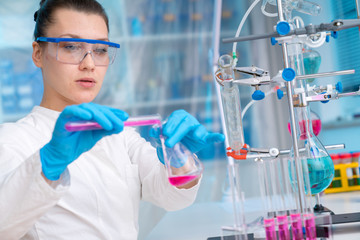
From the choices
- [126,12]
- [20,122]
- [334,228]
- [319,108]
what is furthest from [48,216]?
[126,12]

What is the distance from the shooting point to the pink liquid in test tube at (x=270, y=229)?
894 mm

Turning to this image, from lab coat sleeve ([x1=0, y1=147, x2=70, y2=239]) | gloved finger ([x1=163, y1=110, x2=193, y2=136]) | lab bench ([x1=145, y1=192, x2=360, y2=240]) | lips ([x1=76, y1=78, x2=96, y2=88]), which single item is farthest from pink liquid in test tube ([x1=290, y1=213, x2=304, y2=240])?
lips ([x1=76, y1=78, x2=96, y2=88])

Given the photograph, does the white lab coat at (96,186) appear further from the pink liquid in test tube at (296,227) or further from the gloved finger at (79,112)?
the pink liquid in test tube at (296,227)

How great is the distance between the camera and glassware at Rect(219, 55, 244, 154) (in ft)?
3.42

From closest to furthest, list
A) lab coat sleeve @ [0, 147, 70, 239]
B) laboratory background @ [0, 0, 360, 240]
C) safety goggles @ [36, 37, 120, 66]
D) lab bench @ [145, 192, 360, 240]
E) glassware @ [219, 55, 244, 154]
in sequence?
lab coat sleeve @ [0, 147, 70, 239] < glassware @ [219, 55, 244, 154] < lab bench @ [145, 192, 360, 240] < safety goggles @ [36, 37, 120, 66] < laboratory background @ [0, 0, 360, 240]

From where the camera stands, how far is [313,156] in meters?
1.13

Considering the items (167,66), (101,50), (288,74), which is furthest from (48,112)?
(167,66)

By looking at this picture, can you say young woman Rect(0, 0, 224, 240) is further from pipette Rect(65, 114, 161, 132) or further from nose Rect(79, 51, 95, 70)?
pipette Rect(65, 114, 161, 132)

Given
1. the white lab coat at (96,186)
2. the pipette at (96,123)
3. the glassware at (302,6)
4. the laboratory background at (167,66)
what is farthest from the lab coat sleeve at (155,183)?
the laboratory background at (167,66)

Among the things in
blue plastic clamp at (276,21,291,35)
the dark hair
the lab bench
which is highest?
the dark hair

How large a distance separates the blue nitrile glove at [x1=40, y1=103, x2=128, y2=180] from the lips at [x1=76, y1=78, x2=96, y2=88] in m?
Result: 0.42

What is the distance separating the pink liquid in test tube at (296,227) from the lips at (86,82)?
791mm

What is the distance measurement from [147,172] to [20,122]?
0.48m

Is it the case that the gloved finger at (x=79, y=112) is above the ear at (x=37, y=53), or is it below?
below
